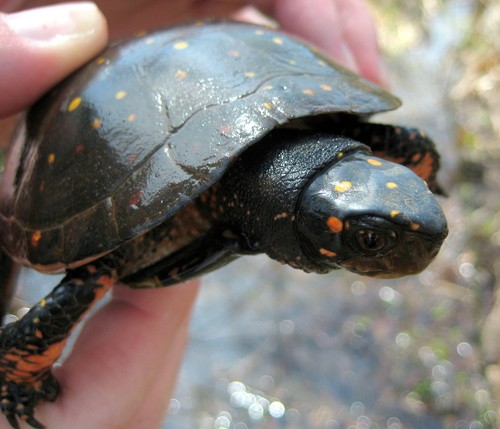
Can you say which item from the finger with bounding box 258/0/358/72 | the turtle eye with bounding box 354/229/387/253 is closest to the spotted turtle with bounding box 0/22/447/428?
the turtle eye with bounding box 354/229/387/253

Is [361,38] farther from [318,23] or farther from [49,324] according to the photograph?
[49,324]

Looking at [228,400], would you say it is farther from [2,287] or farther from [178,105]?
[178,105]

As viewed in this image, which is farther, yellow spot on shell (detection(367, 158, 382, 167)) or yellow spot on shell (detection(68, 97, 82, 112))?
yellow spot on shell (detection(68, 97, 82, 112))

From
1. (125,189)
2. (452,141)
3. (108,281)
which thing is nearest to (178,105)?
(125,189)

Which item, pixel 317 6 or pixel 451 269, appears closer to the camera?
pixel 317 6

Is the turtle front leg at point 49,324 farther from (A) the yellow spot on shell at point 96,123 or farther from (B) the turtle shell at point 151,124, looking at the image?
(A) the yellow spot on shell at point 96,123

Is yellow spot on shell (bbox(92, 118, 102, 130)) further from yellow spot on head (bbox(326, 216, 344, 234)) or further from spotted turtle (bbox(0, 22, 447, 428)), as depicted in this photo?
yellow spot on head (bbox(326, 216, 344, 234))

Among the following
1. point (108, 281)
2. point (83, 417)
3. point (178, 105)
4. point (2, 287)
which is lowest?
point (83, 417)

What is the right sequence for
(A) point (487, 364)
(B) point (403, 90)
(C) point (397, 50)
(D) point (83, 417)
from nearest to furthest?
(D) point (83, 417) → (A) point (487, 364) → (B) point (403, 90) → (C) point (397, 50)
